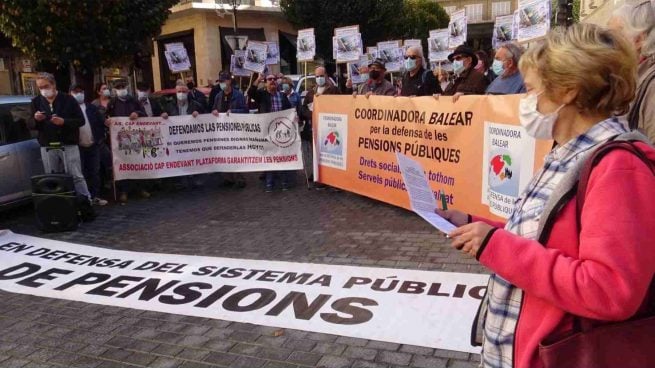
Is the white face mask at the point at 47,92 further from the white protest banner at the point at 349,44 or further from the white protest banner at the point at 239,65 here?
the white protest banner at the point at 349,44

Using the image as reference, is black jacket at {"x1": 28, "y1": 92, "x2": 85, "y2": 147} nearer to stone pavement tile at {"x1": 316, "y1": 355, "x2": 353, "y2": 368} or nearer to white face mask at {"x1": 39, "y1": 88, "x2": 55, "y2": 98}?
white face mask at {"x1": 39, "y1": 88, "x2": 55, "y2": 98}

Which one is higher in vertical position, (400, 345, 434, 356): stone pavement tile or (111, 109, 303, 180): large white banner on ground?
(111, 109, 303, 180): large white banner on ground

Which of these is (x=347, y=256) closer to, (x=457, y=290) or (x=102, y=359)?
(x=457, y=290)

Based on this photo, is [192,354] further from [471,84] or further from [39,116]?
[39,116]

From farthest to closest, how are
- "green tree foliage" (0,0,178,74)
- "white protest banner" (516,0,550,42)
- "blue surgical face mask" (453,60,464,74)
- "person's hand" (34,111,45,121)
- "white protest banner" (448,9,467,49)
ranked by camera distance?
"white protest banner" (448,9,467,49) → "green tree foliage" (0,0,178,74) → "white protest banner" (516,0,550,42) → "person's hand" (34,111,45,121) → "blue surgical face mask" (453,60,464,74)

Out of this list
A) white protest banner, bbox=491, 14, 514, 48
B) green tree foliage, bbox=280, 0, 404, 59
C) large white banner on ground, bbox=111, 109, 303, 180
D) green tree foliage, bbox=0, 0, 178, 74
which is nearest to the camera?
large white banner on ground, bbox=111, 109, 303, 180

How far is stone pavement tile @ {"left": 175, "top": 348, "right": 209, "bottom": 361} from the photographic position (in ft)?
11.3

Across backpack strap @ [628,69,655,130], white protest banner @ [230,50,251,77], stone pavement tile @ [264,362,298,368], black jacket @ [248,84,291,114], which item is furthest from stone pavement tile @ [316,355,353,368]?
white protest banner @ [230,50,251,77]

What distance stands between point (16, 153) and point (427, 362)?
6755 mm

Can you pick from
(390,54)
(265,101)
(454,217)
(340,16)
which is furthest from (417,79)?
(340,16)

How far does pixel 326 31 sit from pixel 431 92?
2156 centimetres

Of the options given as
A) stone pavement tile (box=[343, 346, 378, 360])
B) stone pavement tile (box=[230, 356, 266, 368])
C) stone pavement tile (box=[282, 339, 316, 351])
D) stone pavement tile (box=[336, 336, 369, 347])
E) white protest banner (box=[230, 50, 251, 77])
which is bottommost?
stone pavement tile (box=[230, 356, 266, 368])

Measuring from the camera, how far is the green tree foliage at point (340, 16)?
1076 inches

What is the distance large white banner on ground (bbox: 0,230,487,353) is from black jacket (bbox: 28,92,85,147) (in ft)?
7.14
